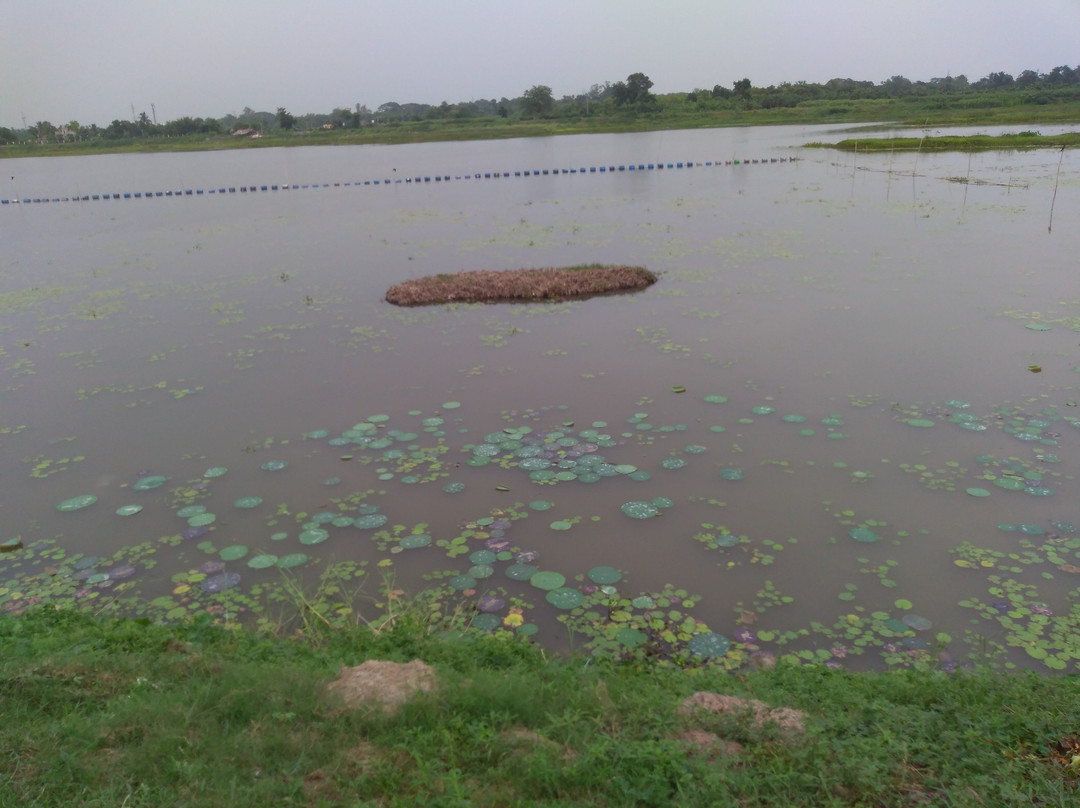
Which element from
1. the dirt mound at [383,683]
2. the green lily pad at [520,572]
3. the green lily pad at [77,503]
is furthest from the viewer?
the green lily pad at [77,503]

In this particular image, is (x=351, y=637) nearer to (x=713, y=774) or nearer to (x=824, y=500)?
(x=713, y=774)

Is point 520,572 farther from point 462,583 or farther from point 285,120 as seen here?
point 285,120

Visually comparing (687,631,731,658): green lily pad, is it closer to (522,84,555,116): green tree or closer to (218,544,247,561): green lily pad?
(218,544,247,561): green lily pad

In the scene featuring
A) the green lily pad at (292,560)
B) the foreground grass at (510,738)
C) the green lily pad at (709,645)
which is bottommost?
the green lily pad at (709,645)

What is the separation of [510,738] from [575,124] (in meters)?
65.8

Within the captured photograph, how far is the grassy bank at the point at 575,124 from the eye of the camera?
55.2 meters

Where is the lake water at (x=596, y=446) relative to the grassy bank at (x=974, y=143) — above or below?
below

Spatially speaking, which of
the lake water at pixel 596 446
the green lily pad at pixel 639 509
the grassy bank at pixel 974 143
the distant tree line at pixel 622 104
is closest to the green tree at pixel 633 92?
the distant tree line at pixel 622 104

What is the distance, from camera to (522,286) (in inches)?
468

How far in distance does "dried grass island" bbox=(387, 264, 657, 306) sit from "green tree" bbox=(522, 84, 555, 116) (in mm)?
64589

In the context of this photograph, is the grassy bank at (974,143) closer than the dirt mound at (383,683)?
No

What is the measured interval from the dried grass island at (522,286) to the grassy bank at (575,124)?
47.6m

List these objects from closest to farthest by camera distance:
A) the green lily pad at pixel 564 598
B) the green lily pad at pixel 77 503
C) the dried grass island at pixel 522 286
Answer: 1. the green lily pad at pixel 564 598
2. the green lily pad at pixel 77 503
3. the dried grass island at pixel 522 286

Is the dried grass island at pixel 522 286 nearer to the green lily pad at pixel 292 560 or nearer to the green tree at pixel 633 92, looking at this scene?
the green lily pad at pixel 292 560
